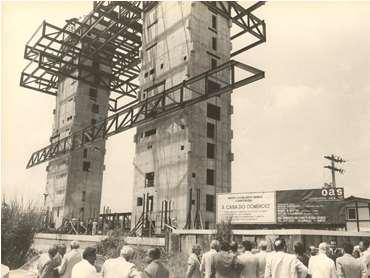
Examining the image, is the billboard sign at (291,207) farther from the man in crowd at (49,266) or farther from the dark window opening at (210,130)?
the man in crowd at (49,266)

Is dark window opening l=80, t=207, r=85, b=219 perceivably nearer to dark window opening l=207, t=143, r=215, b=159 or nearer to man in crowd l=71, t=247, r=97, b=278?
dark window opening l=207, t=143, r=215, b=159

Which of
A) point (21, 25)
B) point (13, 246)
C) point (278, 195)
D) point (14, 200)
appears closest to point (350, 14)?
point (21, 25)

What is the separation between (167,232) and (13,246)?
1054 cm

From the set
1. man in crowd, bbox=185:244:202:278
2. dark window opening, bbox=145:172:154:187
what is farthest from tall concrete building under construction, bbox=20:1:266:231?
man in crowd, bbox=185:244:202:278

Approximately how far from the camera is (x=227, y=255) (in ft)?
29.9

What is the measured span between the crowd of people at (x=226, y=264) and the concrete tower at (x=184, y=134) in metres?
18.4

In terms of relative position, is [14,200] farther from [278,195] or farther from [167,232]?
[278,195]

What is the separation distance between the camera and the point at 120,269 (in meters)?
6.98

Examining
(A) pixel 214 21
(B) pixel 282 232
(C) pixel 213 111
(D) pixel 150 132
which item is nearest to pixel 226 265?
(B) pixel 282 232

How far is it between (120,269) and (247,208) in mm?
17189

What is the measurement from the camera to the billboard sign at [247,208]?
903 inches

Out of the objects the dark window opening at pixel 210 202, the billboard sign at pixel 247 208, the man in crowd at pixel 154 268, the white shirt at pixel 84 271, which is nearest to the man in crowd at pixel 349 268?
the man in crowd at pixel 154 268

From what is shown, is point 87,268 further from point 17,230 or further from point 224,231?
point 224,231

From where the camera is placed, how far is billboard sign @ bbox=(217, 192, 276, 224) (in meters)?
22.9
